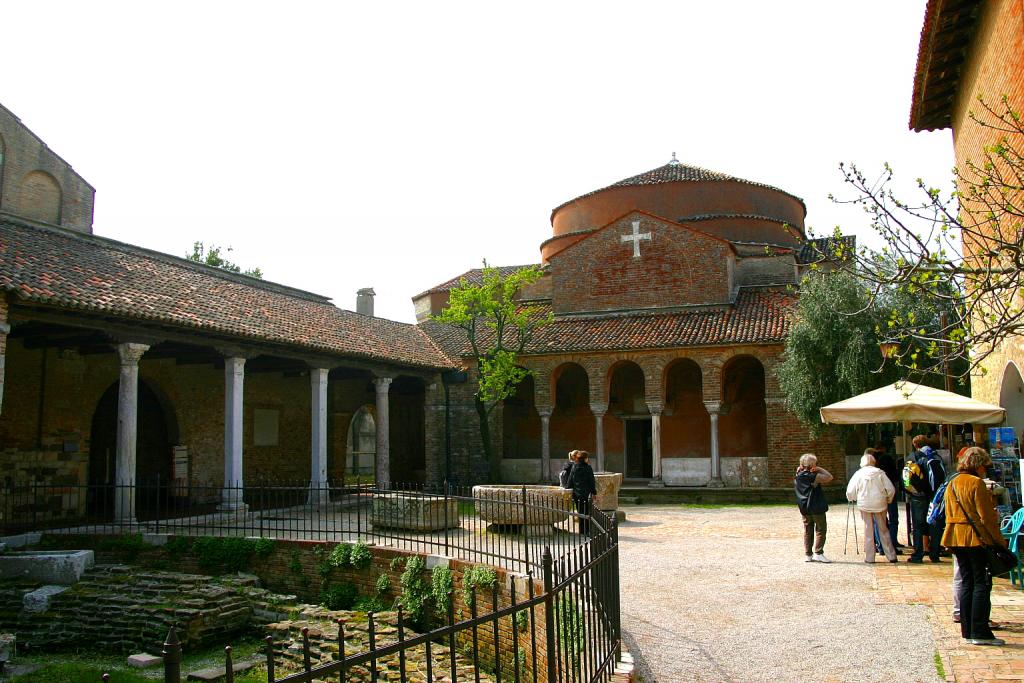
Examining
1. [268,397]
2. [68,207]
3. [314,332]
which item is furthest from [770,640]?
[68,207]

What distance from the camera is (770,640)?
22.5 feet

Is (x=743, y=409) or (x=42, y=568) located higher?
(x=743, y=409)

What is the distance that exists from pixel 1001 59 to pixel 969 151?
7.88 feet

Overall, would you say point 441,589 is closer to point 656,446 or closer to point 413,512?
point 413,512

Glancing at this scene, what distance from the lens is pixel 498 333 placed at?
24328 millimetres

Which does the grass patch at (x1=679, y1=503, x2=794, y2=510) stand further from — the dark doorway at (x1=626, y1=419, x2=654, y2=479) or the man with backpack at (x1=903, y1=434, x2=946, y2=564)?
the man with backpack at (x1=903, y1=434, x2=946, y2=564)

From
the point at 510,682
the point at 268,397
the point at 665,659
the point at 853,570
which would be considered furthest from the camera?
the point at 268,397

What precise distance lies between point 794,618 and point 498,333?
1721cm

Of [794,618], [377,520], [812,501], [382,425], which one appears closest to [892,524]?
[812,501]

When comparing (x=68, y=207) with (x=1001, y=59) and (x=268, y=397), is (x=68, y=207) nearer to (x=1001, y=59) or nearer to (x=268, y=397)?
(x=268, y=397)

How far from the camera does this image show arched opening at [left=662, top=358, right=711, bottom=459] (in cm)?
2473

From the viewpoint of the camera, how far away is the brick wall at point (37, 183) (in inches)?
896

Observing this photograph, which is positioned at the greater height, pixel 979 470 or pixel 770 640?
pixel 979 470

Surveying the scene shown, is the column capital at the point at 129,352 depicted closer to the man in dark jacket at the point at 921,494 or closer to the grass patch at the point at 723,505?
the man in dark jacket at the point at 921,494
